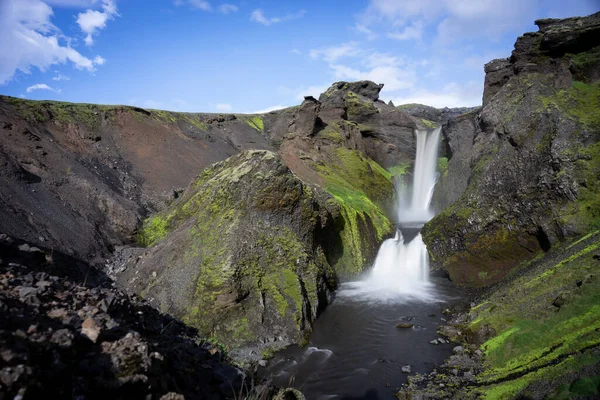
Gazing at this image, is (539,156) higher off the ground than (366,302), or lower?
higher

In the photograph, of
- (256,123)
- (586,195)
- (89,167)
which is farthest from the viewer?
(256,123)

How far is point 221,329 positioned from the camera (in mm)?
12578

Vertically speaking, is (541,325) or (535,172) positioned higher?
(535,172)

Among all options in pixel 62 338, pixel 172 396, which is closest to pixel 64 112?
pixel 62 338

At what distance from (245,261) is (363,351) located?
5539 millimetres

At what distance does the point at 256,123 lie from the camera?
59250 millimetres

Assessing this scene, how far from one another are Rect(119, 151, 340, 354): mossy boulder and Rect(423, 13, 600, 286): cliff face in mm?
8153

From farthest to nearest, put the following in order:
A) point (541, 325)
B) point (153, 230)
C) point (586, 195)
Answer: point (153, 230) < point (586, 195) < point (541, 325)

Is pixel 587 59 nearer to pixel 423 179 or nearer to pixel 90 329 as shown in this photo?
pixel 423 179

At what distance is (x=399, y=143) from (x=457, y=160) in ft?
48.5

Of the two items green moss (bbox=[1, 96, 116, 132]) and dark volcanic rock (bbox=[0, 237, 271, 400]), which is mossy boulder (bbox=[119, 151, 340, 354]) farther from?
green moss (bbox=[1, 96, 116, 132])

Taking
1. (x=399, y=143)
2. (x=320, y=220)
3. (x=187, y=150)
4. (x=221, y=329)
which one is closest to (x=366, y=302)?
(x=320, y=220)

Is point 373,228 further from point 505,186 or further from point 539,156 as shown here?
point 539,156

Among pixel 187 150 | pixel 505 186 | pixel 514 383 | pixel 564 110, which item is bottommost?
pixel 514 383
